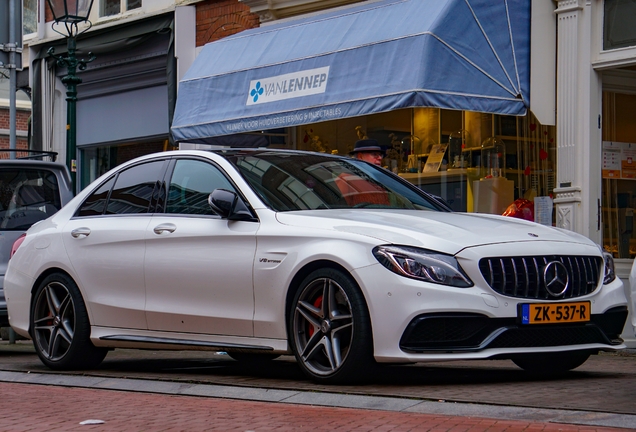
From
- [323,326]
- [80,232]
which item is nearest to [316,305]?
[323,326]

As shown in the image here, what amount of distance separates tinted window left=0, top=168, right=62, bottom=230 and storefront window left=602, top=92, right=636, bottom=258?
19.0ft

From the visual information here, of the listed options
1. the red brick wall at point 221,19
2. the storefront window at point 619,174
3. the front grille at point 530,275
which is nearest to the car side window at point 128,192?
the front grille at point 530,275

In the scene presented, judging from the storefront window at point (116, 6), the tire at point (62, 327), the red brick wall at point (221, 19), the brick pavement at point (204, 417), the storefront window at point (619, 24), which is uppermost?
the storefront window at point (116, 6)

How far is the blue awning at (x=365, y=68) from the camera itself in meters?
12.2

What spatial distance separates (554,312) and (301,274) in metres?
1.51

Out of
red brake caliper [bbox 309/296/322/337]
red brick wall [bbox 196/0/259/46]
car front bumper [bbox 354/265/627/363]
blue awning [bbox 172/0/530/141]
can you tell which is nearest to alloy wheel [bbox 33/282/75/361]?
red brake caliper [bbox 309/296/322/337]

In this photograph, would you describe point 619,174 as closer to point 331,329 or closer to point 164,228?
point 164,228

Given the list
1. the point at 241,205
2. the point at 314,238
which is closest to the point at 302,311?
the point at 314,238

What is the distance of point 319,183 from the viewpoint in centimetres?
784

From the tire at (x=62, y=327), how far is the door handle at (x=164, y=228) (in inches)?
38.7

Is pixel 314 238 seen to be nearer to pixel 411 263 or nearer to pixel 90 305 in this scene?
pixel 411 263

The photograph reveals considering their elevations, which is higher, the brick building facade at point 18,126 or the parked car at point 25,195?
the brick building facade at point 18,126

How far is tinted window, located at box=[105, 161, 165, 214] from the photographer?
8.46 metres

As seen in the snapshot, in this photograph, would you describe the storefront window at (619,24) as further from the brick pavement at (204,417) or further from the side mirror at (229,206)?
the brick pavement at (204,417)
